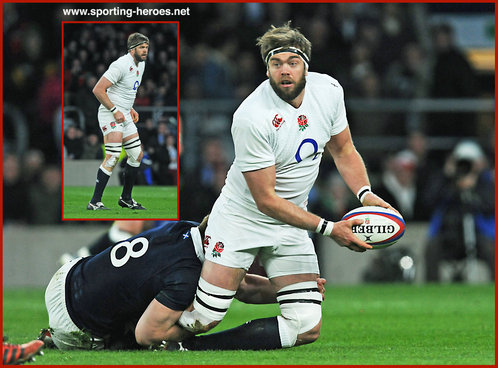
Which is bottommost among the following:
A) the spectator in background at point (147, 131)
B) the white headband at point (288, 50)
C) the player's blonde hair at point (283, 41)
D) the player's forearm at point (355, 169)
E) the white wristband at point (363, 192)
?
the white wristband at point (363, 192)

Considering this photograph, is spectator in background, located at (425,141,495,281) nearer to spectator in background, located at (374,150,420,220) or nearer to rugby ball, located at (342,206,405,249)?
spectator in background, located at (374,150,420,220)

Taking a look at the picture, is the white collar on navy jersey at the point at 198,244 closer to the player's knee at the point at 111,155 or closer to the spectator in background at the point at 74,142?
the player's knee at the point at 111,155

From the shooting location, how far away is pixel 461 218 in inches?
603

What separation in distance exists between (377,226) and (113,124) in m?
2.19

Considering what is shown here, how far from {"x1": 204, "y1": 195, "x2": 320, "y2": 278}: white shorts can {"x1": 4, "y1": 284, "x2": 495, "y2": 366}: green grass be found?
2.00ft

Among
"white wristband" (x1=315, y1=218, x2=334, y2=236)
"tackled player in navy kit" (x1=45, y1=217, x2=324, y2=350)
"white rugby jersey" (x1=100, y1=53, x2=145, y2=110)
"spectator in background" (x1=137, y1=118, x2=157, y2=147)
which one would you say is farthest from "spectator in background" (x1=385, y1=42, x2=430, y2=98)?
"white wristband" (x1=315, y1=218, x2=334, y2=236)

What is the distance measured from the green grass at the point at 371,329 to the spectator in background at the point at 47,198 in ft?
5.71

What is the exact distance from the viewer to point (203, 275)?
25.0ft

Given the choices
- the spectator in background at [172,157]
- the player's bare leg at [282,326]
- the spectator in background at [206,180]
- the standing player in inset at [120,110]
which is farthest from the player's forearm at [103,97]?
the spectator in background at [206,180]

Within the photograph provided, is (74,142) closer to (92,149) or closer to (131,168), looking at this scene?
(92,149)

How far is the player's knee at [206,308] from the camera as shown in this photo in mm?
7516

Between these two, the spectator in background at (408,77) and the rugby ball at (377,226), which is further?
the spectator in background at (408,77)

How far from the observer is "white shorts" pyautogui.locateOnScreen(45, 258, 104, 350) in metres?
7.80

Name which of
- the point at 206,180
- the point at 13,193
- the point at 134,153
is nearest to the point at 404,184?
the point at 206,180
